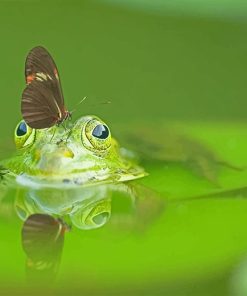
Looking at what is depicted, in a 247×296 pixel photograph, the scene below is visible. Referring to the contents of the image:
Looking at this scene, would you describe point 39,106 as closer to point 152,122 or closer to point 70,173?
point 70,173

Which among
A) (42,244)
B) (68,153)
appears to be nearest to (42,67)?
(68,153)

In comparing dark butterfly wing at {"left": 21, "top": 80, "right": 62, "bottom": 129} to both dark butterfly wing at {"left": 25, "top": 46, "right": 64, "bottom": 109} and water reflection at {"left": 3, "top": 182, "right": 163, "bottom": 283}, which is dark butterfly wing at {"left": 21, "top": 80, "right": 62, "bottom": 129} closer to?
dark butterfly wing at {"left": 25, "top": 46, "right": 64, "bottom": 109}

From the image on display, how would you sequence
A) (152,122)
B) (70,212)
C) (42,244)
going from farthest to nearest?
(152,122)
(70,212)
(42,244)

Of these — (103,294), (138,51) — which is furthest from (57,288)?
(138,51)

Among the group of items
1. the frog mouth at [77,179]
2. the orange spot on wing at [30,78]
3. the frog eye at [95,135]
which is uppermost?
the orange spot on wing at [30,78]

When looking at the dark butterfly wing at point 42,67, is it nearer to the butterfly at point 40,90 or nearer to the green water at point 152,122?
the butterfly at point 40,90

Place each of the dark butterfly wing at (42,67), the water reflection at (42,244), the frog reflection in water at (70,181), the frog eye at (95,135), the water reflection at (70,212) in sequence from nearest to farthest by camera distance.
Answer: the water reflection at (42,244) < the water reflection at (70,212) < the frog reflection in water at (70,181) < the dark butterfly wing at (42,67) < the frog eye at (95,135)

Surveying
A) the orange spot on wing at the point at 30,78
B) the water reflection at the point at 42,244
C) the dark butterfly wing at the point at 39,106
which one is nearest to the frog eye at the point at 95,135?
the dark butterfly wing at the point at 39,106
